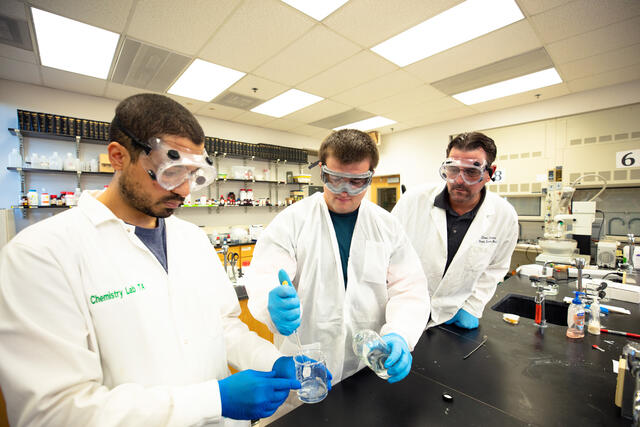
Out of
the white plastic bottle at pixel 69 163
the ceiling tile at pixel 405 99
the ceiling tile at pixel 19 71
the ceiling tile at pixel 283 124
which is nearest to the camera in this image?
the ceiling tile at pixel 19 71

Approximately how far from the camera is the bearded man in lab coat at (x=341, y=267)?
1217 mm

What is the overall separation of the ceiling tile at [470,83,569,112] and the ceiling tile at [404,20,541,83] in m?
1.54

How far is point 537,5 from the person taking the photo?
7.79ft

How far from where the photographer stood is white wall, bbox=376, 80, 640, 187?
4.13 meters

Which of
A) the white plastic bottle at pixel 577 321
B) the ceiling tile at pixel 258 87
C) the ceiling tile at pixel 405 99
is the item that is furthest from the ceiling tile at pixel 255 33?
the white plastic bottle at pixel 577 321

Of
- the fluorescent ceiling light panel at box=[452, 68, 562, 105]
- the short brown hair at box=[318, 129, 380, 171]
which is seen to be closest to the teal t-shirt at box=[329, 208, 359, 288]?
the short brown hair at box=[318, 129, 380, 171]

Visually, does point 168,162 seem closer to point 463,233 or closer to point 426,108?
point 463,233

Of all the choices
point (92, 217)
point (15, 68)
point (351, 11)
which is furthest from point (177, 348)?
point (15, 68)

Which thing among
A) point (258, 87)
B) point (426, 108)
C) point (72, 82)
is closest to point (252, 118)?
point (258, 87)

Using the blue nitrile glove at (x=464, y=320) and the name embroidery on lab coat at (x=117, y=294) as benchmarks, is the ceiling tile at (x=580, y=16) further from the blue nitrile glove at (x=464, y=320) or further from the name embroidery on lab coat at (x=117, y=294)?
the name embroidery on lab coat at (x=117, y=294)

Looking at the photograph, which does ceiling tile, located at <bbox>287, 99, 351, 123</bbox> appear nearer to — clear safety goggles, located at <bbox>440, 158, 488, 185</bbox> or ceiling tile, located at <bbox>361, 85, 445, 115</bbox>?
ceiling tile, located at <bbox>361, 85, 445, 115</bbox>

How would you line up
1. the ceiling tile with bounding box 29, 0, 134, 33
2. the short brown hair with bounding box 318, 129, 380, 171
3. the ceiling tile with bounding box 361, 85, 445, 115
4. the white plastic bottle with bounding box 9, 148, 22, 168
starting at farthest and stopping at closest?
the ceiling tile with bounding box 361, 85, 445, 115 < the white plastic bottle with bounding box 9, 148, 22, 168 < the ceiling tile with bounding box 29, 0, 134, 33 < the short brown hair with bounding box 318, 129, 380, 171

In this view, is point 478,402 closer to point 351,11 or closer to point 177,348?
point 177,348

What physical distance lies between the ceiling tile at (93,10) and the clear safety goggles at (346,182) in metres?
2.39
